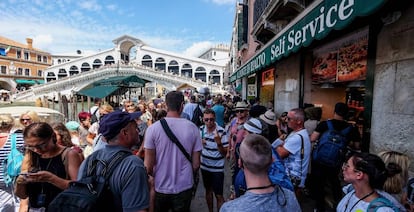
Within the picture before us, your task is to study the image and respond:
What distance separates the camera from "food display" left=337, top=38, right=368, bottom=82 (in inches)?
134

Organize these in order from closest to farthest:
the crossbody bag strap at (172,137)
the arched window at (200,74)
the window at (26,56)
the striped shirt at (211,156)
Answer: the crossbody bag strap at (172,137) → the striped shirt at (211,156) → the window at (26,56) → the arched window at (200,74)

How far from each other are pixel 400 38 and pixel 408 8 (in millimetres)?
309

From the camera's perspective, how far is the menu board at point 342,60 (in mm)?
3436

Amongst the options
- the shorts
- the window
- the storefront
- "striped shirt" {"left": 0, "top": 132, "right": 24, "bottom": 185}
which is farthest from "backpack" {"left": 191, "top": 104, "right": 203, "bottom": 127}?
the window

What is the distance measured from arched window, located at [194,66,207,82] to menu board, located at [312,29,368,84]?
45.3 metres

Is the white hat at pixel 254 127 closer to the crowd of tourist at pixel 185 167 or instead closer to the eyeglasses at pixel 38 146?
the crowd of tourist at pixel 185 167

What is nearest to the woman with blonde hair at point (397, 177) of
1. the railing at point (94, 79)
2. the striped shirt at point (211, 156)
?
the striped shirt at point (211, 156)

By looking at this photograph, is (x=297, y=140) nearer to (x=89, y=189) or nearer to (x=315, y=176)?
(x=315, y=176)

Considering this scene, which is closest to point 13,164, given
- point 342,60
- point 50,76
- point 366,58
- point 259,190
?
point 259,190

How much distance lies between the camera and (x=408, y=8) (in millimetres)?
2260

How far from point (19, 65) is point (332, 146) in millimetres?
61644

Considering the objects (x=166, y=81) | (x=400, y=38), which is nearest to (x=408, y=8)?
(x=400, y=38)

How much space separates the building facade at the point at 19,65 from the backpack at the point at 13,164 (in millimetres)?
54073

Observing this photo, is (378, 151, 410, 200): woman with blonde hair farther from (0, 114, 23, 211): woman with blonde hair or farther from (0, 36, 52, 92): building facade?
(0, 36, 52, 92): building facade
